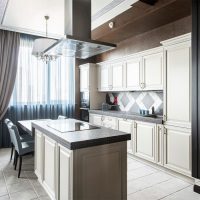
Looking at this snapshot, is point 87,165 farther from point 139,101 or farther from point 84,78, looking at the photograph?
point 84,78

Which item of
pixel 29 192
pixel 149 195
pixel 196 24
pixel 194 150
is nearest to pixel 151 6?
pixel 196 24

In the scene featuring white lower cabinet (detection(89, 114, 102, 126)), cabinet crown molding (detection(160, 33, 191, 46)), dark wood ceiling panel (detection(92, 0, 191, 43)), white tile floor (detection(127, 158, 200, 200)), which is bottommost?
white tile floor (detection(127, 158, 200, 200))

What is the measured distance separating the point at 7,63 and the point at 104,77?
240 cm

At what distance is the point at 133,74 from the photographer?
4.15m

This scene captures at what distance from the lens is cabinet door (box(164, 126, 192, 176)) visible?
285cm

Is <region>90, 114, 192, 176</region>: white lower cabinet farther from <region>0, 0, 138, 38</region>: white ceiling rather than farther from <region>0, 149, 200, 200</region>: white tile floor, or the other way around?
<region>0, 0, 138, 38</region>: white ceiling

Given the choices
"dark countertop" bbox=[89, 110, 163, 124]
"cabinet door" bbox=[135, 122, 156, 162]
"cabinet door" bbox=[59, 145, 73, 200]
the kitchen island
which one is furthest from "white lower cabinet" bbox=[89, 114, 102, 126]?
"cabinet door" bbox=[59, 145, 73, 200]

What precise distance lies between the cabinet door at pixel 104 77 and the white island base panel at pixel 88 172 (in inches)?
116

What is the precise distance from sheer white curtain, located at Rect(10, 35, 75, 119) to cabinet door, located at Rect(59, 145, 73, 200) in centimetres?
325

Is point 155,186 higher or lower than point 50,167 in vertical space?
lower

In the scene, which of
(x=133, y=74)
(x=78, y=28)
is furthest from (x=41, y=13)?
(x=133, y=74)

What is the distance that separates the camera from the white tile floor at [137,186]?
2537 mm

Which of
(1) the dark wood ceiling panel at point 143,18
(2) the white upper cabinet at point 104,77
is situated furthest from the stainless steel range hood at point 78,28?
(2) the white upper cabinet at point 104,77

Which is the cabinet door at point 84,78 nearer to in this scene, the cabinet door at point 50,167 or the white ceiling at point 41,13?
the white ceiling at point 41,13
